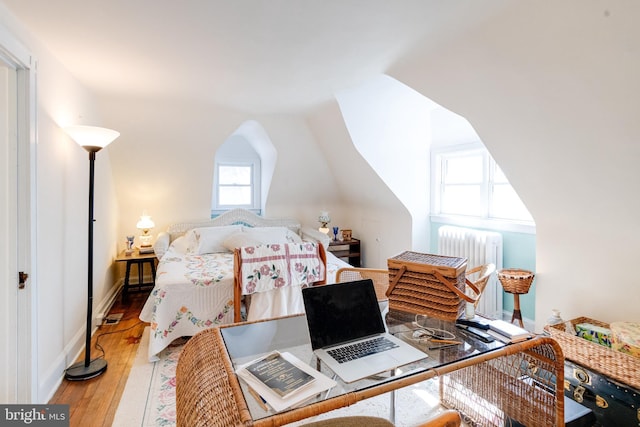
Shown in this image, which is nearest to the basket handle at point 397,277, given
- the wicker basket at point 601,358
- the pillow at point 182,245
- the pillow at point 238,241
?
A: the wicker basket at point 601,358

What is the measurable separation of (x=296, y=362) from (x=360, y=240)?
4.07m

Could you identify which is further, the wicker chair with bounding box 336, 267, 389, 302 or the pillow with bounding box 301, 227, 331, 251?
the pillow with bounding box 301, 227, 331, 251

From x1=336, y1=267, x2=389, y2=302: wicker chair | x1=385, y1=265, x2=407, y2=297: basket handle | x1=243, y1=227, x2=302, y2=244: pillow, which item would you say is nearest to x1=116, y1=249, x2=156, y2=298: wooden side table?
x1=243, y1=227, x2=302, y2=244: pillow

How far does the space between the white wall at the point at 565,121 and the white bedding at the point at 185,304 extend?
2.21m

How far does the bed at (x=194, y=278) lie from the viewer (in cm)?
263

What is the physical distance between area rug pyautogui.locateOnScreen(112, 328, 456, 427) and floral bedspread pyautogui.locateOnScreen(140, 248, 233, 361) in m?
0.29

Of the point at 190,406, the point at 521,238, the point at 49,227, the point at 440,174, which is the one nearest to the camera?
the point at 190,406

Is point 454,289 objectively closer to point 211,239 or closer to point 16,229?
point 16,229

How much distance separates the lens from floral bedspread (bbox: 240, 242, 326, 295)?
8.55 ft

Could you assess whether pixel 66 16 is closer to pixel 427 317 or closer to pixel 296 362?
pixel 296 362

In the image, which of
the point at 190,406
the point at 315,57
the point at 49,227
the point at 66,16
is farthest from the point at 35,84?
the point at 190,406

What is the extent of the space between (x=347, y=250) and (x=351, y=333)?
149 inches

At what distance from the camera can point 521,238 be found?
9.52 feet

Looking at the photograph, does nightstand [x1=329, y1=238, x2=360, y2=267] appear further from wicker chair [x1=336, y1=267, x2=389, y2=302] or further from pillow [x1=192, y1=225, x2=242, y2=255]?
wicker chair [x1=336, y1=267, x2=389, y2=302]
